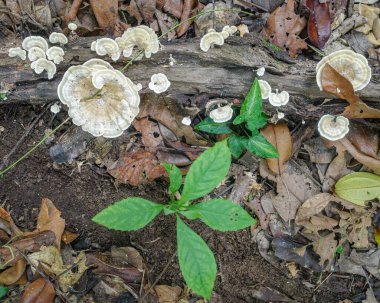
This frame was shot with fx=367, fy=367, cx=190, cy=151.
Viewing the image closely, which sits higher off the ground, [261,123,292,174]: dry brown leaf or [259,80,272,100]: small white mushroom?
[259,80,272,100]: small white mushroom

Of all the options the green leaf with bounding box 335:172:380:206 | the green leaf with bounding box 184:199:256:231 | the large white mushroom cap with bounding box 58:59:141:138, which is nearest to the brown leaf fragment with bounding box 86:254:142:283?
the green leaf with bounding box 184:199:256:231

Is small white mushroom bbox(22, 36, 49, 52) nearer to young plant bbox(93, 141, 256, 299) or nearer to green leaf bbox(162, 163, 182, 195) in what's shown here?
green leaf bbox(162, 163, 182, 195)

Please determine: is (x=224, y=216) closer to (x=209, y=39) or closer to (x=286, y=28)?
(x=209, y=39)

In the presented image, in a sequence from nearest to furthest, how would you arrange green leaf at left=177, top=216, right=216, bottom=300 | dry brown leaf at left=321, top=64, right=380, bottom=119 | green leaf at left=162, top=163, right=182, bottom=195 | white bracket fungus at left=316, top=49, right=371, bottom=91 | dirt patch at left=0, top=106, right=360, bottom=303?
1. green leaf at left=177, top=216, right=216, bottom=300
2. green leaf at left=162, top=163, right=182, bottom=195
3. dry brown leaf at left=321, top=64, right=380, bottom=119
4. white bracket fungus at left=316, top=49, right=371, bottom=91
5. dirt patch at left=0, top=106, right=360, bottom=303

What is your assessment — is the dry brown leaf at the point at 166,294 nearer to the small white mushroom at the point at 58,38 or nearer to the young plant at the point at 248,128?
the young plant at the point at 248,128

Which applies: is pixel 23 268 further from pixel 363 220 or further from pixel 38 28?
pixel 363 220

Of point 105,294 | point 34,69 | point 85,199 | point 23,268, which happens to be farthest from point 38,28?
point 105,294

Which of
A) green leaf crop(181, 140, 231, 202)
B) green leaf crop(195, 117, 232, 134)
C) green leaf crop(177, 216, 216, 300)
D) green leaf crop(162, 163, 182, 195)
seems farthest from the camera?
green leaf crop(195, 117, 232, 134)

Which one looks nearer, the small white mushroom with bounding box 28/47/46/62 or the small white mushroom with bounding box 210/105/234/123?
the small white mushroom with bounding box 28/47/46/62
